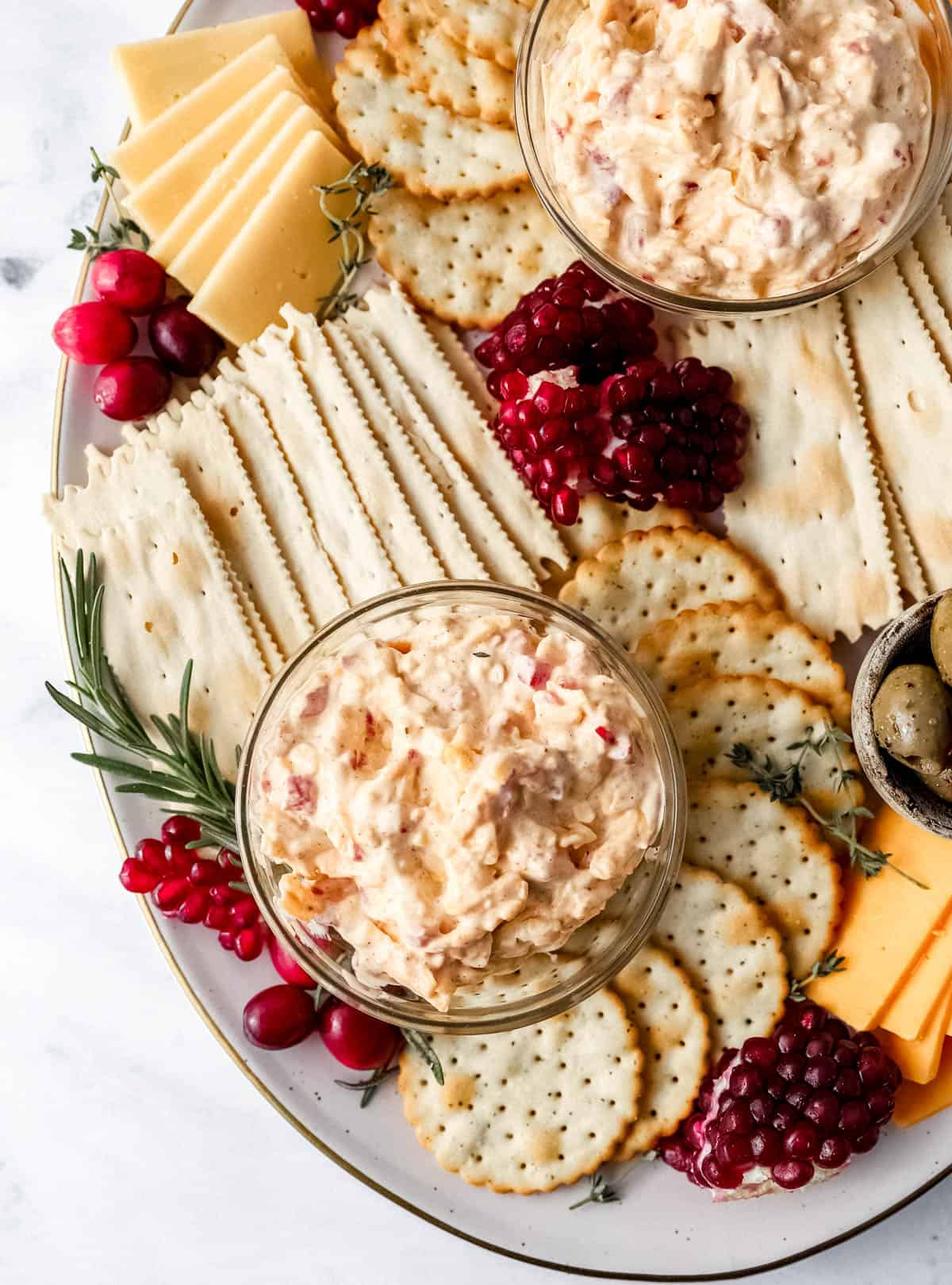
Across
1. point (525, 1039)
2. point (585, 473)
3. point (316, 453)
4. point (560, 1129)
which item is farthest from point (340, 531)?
point (560, 1129)

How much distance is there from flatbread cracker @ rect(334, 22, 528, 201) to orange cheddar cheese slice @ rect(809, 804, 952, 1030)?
1278 mm

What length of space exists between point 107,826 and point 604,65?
63.7 inches

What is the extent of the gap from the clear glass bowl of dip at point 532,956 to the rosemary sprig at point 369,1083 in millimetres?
269

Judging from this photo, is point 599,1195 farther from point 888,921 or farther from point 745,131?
point 745,131

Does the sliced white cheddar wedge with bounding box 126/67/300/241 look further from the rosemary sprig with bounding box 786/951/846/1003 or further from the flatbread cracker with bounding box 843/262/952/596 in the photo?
the rosemary sprig with bounding box 786/951/846/1003

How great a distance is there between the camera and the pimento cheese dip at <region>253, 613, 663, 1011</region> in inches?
60.3

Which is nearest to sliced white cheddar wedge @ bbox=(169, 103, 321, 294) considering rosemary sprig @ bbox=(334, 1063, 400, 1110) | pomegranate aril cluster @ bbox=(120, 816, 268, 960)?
pomegranate aril cluster @ bbox=(120, 816, 268, 960)

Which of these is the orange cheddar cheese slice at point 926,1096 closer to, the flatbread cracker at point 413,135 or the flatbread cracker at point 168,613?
the flatbread cracker at point 168,613

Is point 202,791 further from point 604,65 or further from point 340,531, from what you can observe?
point 604,65

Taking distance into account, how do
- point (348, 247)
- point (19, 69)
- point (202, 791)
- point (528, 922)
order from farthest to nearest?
1. point (19, 69)
2. point (348, 247)
3. point (202, 791)
4. point (528, 922)

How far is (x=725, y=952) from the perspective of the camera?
196cm

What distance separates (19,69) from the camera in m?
Result: 2.25

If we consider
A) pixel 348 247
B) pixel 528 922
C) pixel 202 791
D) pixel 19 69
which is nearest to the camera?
pixel 528 922

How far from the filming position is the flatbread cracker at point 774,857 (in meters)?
1.94
